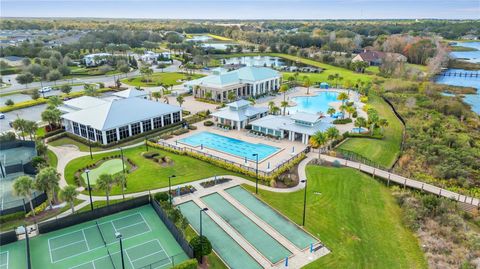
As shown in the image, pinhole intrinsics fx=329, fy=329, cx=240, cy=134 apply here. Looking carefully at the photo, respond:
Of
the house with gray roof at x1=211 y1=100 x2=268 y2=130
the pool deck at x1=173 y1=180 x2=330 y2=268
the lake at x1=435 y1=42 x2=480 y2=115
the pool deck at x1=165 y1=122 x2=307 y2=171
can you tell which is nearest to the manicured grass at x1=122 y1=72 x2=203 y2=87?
the house with gray roof at x1=211 y1=100 x2=268 y2=130

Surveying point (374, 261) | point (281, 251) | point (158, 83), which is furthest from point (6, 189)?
point (158, 83)

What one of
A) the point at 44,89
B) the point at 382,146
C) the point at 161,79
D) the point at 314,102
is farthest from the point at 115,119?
the point at 161,79

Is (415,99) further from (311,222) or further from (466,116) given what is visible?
(311,222)

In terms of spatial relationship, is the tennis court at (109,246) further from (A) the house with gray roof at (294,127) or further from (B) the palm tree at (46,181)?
(A) the house with gray roof at (294,127)

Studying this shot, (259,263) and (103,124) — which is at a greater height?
(103,124)

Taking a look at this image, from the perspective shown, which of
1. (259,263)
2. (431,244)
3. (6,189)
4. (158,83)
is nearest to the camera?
(259,263)

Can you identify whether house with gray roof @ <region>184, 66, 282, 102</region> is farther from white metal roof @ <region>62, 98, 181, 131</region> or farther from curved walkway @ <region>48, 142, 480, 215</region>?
curved walkway @ <region>48, 142, 480, 215</region>
